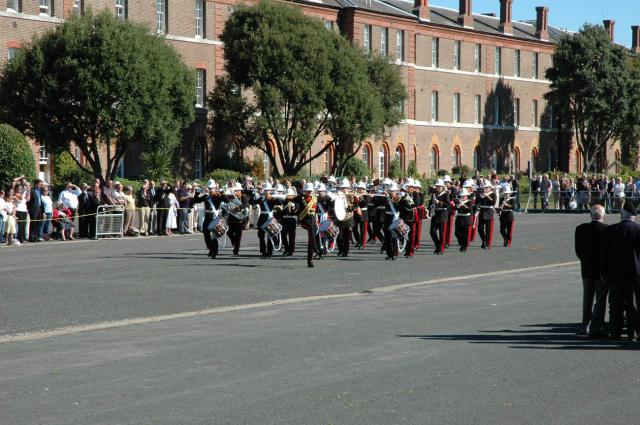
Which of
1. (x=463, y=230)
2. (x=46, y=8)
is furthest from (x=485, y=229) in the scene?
(x=46, y=8)

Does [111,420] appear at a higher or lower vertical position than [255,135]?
lower

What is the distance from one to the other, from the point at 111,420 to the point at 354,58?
4912cm

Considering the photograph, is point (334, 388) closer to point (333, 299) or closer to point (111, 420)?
point (111, 420)

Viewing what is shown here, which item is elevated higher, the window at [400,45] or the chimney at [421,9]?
the chimney at [421,9]

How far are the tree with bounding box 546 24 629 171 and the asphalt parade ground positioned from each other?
205ft

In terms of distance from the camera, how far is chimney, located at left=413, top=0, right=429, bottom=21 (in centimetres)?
7702

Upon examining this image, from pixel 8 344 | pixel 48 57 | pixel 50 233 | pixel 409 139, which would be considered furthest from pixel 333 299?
pixel 409 139

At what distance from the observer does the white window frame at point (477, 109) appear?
81875 millimetres

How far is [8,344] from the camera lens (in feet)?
43.4

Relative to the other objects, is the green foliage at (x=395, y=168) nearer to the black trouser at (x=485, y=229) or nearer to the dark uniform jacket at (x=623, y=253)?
the black trouser at (x=485, y=229)

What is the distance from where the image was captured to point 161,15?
5672cm

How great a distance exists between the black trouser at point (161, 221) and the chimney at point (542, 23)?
6032 centimetres

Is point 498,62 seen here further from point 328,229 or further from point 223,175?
point 328,229

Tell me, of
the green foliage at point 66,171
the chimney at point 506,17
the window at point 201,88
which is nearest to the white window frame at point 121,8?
the window at point 201,88
